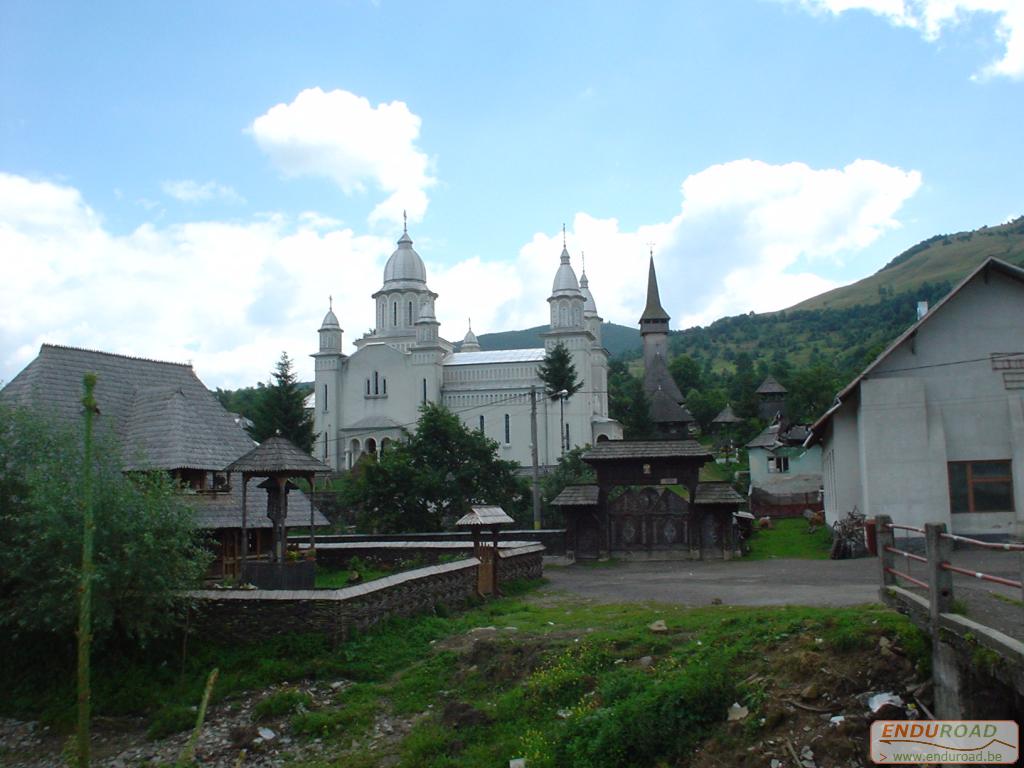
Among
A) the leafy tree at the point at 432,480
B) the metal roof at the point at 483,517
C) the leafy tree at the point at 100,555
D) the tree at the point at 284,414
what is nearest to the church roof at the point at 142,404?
the leafy tree at the point at 100,555

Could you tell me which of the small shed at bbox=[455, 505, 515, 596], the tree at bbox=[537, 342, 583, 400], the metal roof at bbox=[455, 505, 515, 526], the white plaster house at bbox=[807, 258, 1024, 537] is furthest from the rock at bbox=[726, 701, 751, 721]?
the tree at bbox=[537, 342, 583, 400]

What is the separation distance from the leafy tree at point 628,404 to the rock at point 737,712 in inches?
1637

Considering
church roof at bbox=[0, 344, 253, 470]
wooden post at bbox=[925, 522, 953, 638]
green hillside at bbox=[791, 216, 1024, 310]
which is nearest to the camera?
wooden post at bbox=[925, 522, 953, 638]

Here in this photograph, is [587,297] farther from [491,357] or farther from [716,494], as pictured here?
[716,494]

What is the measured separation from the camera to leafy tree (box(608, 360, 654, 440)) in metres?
61.1

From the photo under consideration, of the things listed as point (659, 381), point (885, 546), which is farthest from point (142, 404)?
point (659, 381)

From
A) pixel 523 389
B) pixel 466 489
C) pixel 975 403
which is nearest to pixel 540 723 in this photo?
pixel 975 403

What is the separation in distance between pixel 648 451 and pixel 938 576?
16536 millimetres

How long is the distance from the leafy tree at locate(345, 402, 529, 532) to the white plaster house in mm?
15228

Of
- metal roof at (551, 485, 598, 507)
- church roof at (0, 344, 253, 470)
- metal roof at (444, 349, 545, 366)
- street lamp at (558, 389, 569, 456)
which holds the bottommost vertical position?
metal roof at (551, 485, 598, 507)

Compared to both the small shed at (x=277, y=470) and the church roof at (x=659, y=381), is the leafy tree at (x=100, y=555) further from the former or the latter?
the church roof at (x=659, y=381)

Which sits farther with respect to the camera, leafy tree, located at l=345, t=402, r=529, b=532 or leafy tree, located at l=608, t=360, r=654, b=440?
leafy tree, located at l=608, t=360, r=654, b=440

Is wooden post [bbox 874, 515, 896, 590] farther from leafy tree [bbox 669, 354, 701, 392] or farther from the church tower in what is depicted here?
leafy tree [bbox 669, 354, 701, 392]

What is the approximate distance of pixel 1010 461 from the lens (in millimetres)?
21172
